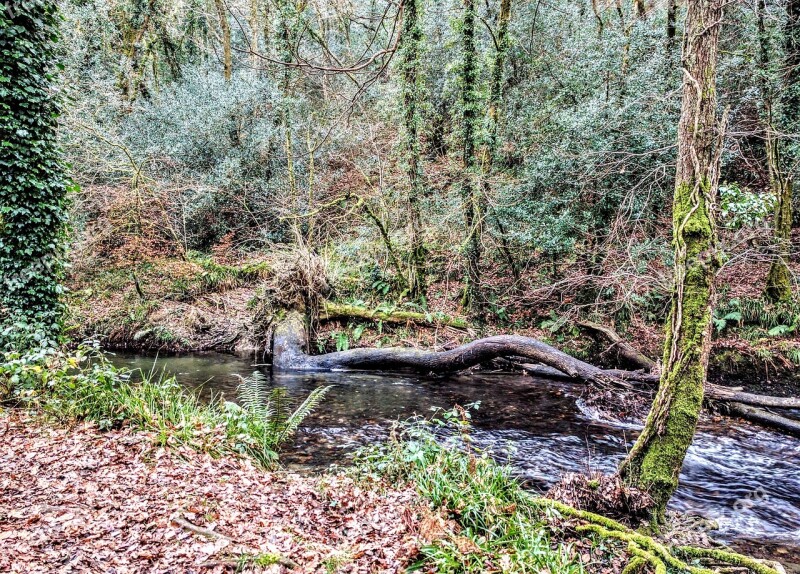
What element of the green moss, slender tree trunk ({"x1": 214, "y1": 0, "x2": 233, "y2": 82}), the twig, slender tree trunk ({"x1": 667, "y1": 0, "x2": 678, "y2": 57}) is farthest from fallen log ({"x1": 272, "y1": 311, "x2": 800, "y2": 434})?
slender tree trunk ({"x1": 214, "y1": 0, "x2": 233, "y2": 82})

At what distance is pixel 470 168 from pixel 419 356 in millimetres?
5673

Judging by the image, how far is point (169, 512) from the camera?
396 centimetres

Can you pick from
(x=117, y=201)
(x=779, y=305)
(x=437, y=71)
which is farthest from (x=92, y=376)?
(x=437, y=71)

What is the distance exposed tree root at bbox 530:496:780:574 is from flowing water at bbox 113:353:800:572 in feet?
3.86

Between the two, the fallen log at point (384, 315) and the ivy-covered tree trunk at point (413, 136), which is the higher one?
the ivy-covered tree trunk at point (413, 136)

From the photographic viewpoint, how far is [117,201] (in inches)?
553

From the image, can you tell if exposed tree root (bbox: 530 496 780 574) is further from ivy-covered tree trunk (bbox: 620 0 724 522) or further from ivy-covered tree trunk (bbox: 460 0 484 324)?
ivy-covered tree trunk (bbox: 460 0 484 324)

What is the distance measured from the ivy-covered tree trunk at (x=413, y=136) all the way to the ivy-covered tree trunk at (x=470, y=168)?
1.31m

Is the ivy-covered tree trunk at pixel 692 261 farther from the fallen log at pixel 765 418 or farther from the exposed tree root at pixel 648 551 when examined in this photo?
the fallen log at pixel 765 418

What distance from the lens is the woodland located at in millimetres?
4082

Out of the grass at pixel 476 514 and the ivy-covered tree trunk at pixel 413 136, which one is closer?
the grass at pixel 476 514

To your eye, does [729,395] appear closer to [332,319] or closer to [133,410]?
[332,319]

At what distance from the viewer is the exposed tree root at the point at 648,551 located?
337 cm

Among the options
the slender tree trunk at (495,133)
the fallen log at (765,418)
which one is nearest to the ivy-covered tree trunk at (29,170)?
the slender tree trunk at (495,133)
